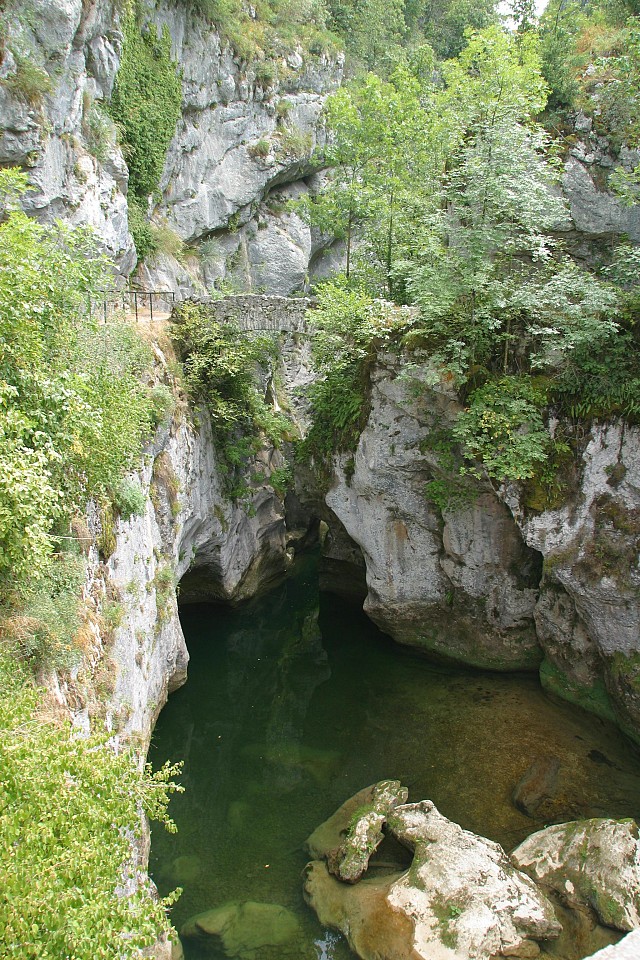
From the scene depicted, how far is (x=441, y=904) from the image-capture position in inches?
318

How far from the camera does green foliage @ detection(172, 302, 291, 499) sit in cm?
1492

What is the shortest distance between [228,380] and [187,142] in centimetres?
1297

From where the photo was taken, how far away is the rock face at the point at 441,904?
303 inches

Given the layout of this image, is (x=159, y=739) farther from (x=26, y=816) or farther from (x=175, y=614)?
(x=26, y=816)

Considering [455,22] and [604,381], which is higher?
[455,22]

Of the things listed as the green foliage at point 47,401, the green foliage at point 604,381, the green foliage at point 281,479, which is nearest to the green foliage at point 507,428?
the green foliage at point 604,381

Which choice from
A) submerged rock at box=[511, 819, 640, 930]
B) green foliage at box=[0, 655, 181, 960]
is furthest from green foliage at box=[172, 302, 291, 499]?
green foliage at box=[0, 655, 181, 960]

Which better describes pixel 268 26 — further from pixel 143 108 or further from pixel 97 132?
pixel 97 132

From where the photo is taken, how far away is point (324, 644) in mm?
16406

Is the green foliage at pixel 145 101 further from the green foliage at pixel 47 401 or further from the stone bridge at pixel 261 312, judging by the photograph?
the green foliage at pixel 47 401

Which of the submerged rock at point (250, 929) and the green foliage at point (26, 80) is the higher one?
the green foliage at point (26, 80)

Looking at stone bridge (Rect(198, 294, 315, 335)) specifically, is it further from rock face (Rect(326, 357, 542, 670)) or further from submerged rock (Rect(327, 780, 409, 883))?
submerged rock (Rect(327, 780, 409, 883))

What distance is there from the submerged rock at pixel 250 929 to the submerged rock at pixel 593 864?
334 cm

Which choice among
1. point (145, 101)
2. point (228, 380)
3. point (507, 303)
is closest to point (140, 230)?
point (145, 101)
